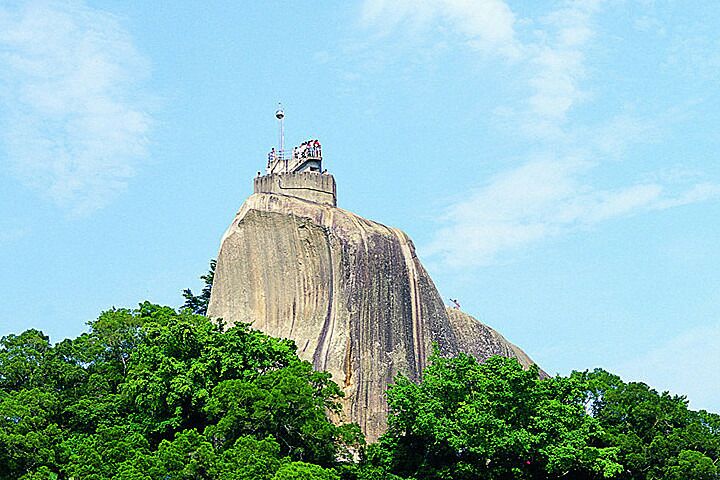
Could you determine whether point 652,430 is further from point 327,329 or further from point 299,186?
point 299,186

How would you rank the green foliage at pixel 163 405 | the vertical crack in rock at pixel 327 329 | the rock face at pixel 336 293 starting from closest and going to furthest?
the green foliage at pixel 163 405
the vertical crack in rock at pixel 327 329
the rock face at pixel 336 293

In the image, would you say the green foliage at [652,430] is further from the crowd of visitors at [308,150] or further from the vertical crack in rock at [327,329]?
the crowd of visitors at [308,150]

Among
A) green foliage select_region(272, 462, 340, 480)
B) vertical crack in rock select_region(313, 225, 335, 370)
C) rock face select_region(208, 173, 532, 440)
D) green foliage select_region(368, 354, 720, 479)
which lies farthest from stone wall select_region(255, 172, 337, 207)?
green foliage select_region(272, 462, 340, 480)

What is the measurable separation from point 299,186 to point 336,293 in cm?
397

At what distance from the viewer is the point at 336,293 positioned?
31453 mm

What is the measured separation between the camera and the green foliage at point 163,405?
984 inches

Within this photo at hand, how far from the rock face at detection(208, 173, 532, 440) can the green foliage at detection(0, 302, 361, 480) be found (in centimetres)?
198

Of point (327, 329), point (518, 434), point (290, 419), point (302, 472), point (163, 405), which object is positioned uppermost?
point (327, 329)

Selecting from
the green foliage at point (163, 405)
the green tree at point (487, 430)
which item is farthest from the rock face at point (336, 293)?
the green tree at point (487, 430)

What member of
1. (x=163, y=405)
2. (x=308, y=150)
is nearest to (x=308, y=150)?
(x=308, y=150)

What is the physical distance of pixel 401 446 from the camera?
91.3 ft

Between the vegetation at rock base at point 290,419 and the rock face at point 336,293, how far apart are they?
1.64m

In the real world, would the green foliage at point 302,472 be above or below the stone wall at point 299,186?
below

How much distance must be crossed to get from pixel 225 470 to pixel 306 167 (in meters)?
12.4
